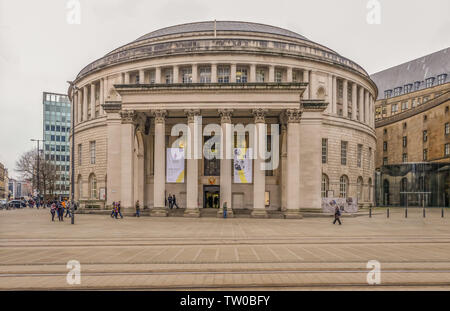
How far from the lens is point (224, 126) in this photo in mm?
35562

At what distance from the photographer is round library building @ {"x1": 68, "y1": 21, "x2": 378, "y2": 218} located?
35594mm

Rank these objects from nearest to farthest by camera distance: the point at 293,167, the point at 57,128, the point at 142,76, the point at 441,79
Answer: the point at 293,167 < the point at 142,76 < the point at 441,79 < the point at 57,128

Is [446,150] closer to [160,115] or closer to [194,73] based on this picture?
[194,73]

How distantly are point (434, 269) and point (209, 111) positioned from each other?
2915 cm

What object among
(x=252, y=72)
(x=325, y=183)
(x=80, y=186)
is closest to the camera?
(x=252, y=72)

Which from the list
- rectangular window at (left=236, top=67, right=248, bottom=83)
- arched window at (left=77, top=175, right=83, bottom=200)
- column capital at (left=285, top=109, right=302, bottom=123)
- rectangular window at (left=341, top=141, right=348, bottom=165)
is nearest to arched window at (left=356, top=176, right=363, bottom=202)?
rectangular window at (left=341, top=141, right=348, bottom=165)

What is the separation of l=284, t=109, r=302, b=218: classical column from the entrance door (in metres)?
11.4

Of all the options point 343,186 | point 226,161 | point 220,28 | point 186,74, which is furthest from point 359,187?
point 220,28

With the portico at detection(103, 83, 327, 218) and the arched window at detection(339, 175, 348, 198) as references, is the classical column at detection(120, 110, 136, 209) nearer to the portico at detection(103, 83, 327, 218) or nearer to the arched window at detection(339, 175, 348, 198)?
the portico at detection(103, 83, 327, 218)

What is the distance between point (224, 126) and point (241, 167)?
15.2 ft

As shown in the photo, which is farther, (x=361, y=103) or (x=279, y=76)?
(x=361, y=103)

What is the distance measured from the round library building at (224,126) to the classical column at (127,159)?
0.11 m

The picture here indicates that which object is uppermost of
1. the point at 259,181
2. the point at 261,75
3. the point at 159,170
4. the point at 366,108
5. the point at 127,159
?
the point at 261,75
